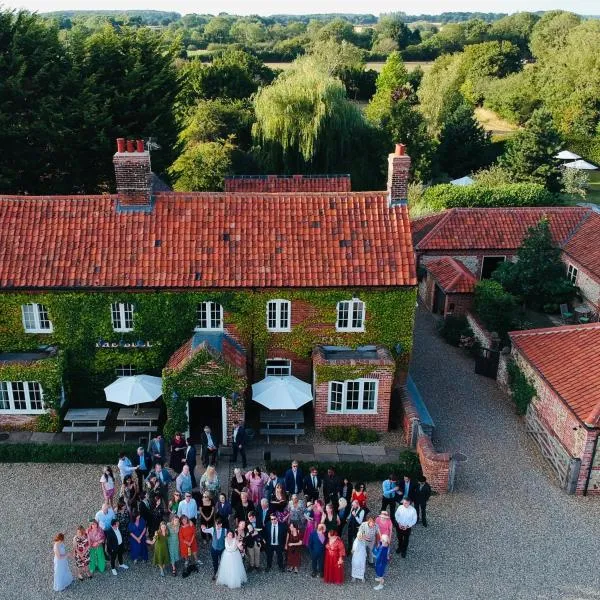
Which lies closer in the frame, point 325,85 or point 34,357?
point 34,357

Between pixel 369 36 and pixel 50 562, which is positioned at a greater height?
pixel 369 36

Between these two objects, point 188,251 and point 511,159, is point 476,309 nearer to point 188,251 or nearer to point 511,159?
point 188,251

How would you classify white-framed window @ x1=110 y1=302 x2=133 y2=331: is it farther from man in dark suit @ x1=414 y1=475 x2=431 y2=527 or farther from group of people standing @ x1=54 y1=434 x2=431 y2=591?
man in dark suit @ x1=414 y1=475 x2=431 y2=527

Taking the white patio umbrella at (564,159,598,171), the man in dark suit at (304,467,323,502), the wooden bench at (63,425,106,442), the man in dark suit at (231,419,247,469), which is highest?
the white patio umbrella at (564,159,598,171)

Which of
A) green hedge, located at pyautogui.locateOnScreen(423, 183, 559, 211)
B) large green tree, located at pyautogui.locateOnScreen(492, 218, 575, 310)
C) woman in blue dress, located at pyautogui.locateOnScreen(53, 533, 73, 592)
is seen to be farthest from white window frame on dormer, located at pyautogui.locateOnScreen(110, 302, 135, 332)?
green hedge, located at pyautogui.locateOnScreen(423, 183, 559, 211)

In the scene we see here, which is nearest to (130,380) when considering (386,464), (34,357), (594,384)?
(34,357)

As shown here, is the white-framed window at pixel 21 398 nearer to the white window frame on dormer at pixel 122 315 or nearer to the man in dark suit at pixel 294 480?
the white window frame on dormer at pixel 122 315
